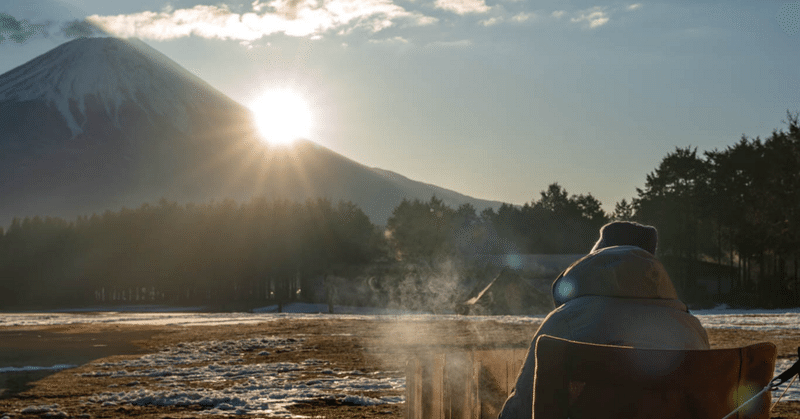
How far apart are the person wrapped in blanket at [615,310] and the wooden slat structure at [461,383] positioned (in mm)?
2139

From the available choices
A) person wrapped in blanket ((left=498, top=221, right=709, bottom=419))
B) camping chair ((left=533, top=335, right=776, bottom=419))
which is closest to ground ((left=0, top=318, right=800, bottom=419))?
person wrapped in blanket ((left=498, top=221, right=709, bottom=419))

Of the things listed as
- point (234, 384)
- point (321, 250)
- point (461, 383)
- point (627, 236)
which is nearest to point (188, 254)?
point (321, 250)

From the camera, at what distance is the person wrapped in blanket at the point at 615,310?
294 centimetres

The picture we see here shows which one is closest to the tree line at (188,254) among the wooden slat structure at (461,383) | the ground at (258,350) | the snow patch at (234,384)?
the ground at (258,350)

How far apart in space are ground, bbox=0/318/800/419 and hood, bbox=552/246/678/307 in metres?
6.81

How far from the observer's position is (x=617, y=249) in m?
3.03

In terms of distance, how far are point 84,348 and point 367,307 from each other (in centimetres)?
3331

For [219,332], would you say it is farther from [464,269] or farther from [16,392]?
[464,269]

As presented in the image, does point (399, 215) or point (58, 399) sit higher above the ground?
point (399, 215)

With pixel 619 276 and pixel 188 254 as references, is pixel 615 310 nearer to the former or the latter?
pixel 619 276

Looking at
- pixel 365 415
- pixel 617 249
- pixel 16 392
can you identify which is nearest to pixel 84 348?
pixel 16 392

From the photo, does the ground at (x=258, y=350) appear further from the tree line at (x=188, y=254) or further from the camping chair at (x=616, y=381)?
the tree line at (x=188, y=254)

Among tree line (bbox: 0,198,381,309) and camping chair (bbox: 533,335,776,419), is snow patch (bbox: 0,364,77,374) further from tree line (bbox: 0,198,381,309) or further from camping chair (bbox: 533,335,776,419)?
tree line (bbox: 0,198,381,309)

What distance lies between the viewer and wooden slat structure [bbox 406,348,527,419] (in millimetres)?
5188
